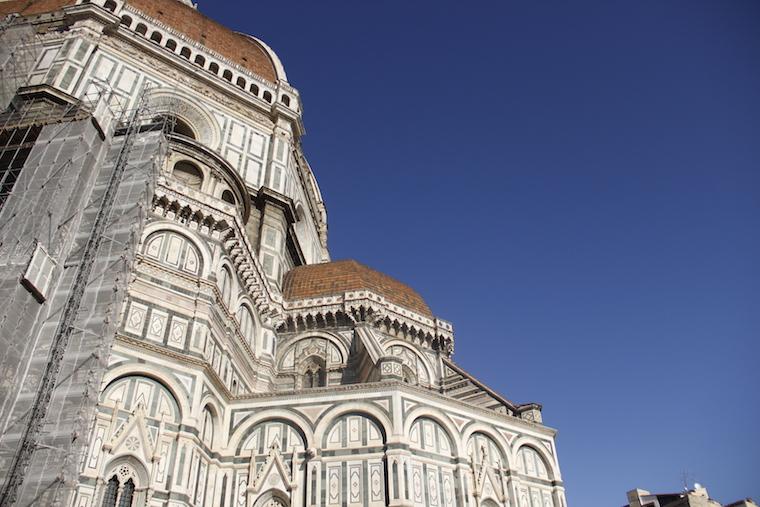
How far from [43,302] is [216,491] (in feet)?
22.9

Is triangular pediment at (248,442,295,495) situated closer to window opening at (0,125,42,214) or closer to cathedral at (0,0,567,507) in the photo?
cathedral at (0,0,567,507)

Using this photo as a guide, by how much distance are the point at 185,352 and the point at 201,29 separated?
2434 cm

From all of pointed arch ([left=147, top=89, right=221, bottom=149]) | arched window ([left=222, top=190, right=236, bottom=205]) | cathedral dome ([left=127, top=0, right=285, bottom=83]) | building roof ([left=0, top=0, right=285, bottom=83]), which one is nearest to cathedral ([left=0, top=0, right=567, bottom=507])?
arched window ([left=222, top=190, right=236, bottom=205])

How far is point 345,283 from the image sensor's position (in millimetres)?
28188

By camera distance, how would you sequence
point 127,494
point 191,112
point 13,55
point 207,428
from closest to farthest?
point 127,494
point 207,428
point 13,55
point 191,112

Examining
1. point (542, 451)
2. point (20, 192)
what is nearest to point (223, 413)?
point (20, 192)

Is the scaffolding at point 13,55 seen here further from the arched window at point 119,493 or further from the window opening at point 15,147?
the arched window at point 119,493

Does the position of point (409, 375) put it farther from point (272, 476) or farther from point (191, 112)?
point (191, 112)

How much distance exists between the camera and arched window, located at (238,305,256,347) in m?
23.3

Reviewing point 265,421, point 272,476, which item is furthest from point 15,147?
point 272,476

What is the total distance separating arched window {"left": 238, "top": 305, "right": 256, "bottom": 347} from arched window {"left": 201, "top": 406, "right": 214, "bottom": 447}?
14.1ft

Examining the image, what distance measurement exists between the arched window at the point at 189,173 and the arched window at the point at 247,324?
514 cm

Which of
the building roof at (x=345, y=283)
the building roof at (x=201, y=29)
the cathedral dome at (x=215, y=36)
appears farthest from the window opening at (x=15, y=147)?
the cathedral dome at (x=215, y=36)

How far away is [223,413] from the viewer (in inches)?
779
